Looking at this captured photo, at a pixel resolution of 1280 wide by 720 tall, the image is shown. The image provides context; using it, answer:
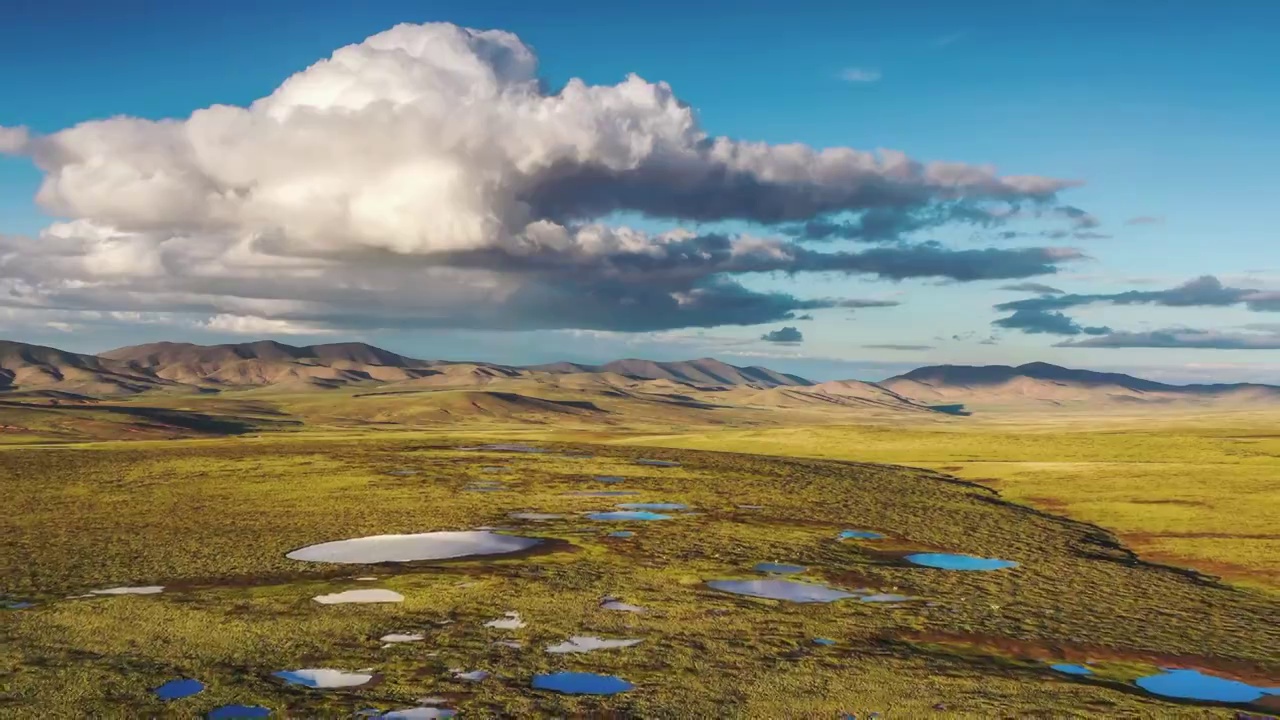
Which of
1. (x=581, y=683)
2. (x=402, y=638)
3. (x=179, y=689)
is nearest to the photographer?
(x=179, y=689)

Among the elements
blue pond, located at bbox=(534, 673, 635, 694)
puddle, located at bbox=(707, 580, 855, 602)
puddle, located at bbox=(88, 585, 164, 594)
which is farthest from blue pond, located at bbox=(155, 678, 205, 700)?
puddle, located at bbox=(707, 580, 855, 602)

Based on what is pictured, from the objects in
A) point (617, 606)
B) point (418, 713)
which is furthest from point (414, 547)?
point (418, 713)

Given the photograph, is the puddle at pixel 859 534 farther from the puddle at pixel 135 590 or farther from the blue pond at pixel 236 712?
the blue pond at pixel 236 712

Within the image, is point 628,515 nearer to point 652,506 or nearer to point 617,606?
point 652,506

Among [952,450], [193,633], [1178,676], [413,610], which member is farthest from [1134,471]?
[193,633]

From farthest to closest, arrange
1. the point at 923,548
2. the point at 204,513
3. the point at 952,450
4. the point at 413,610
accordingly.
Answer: the point at 952,450, the point at 204,513, the point at 923,548, the point at 413,610

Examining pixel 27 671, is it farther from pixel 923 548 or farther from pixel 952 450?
pixel 952 450
